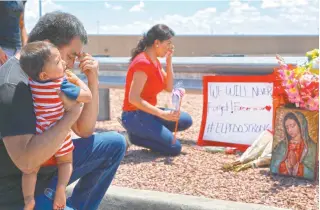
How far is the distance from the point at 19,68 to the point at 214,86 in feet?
10.6

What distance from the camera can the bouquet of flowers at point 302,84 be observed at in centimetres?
460

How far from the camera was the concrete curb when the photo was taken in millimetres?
3969

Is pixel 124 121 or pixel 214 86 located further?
pixel 214 86

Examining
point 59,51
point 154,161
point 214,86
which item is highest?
point 59,51

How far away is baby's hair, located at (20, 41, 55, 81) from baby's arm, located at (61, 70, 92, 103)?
170 mm

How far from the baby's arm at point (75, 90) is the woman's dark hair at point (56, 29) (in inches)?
7.8

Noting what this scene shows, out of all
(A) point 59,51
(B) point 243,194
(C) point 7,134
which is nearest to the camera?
(C) point 7,134

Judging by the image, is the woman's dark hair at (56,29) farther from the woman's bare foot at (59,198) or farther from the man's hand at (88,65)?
the woman's bare foot at (59,198)

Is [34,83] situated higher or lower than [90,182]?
higher

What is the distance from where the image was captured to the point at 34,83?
3.18m

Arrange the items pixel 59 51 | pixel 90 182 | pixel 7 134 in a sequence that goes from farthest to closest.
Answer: pixel 90 182 < pixel 59 51 < pixel 7 134

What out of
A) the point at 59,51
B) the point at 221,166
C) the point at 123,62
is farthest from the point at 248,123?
the point at 59,51

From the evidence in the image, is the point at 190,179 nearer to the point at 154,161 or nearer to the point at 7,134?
the point at 154,161

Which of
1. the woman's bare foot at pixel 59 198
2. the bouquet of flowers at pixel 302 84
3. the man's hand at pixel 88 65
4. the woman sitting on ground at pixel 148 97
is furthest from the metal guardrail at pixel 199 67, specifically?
the woman's bare foot at pixel 59 198
